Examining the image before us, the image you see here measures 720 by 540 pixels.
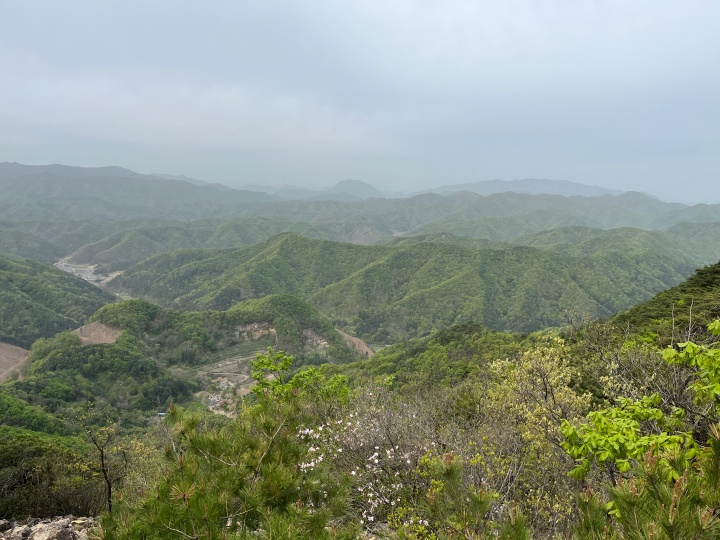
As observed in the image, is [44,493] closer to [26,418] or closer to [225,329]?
[26,418]

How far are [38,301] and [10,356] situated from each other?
23.3m

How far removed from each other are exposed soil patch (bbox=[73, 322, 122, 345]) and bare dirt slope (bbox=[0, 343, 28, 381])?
2084 cm

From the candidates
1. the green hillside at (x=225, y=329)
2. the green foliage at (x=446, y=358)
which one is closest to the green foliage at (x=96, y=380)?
the green hillside at (x=225, y=329)

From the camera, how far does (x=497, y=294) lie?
11769cm

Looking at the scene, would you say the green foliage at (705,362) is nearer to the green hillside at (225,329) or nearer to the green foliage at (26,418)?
the green foliage at (26,418)

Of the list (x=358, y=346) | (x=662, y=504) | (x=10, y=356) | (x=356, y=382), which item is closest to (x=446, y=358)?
(x=356, y=382)

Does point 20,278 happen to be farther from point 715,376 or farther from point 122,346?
point 715,376

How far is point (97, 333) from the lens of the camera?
7238cm

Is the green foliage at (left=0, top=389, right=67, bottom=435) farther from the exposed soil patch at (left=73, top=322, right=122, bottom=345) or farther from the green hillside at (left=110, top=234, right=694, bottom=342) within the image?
the green hillside at (left=110, top=234, right=694, bottom=342)

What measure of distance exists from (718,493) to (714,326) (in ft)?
9.62

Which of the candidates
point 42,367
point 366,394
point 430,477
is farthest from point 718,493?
point 42,367

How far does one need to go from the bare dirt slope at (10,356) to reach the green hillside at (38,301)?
3.25m

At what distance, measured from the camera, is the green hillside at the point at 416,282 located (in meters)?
112

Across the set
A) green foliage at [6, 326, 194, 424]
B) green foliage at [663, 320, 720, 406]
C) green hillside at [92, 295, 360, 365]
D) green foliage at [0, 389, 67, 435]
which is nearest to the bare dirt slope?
green hillside at [92, 295, 360, 365]
